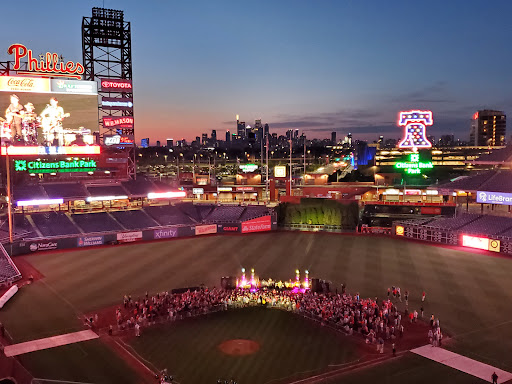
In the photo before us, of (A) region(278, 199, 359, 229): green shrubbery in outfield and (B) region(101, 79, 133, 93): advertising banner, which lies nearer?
(B) region(101, 79, 133, 93): advertising banner

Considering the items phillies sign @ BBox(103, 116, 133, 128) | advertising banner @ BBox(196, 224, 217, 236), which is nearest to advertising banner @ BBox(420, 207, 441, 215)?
advertising banner @ BBox(196, 224, 217, 236)

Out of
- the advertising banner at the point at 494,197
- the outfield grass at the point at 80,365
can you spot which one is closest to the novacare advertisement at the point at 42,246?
the outfield grass at the point at 80,365

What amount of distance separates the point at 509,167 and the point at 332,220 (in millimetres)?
20161

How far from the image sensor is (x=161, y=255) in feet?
132

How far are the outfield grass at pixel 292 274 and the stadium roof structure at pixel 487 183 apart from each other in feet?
22.2

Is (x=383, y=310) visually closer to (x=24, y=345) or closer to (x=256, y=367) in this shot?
(x=256, y=367)

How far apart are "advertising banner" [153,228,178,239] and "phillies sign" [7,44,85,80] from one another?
19457mm

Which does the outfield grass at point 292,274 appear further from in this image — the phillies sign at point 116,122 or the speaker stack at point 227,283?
the phillies sign at point 116,122

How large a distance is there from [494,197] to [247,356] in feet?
103

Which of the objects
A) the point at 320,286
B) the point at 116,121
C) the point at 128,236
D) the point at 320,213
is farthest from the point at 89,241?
the point at 320,213

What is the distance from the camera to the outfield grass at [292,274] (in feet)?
74.2

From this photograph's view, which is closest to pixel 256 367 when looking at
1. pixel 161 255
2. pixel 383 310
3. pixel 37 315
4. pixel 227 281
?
pixel 383 310

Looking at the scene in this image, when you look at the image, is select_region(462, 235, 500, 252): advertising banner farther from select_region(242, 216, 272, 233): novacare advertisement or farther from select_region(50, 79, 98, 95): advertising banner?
select_region(50, 79, 98, 95): advertising banner

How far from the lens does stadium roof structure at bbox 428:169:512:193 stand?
40938 millimetres
